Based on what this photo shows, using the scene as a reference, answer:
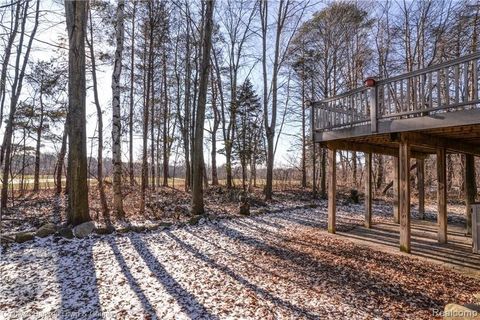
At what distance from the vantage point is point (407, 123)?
5.50 m

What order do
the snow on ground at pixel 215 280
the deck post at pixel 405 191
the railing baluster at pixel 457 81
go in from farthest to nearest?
the deck post at pixel 405 191, the railing baluster at pixel 457 81, the snow on ground at pixel 215 280

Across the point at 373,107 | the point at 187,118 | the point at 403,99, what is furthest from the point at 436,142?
the point at 187,118

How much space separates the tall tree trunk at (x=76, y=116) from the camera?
652cm

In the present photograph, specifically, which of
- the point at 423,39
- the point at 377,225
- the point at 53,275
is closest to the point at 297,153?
the point at 423,39

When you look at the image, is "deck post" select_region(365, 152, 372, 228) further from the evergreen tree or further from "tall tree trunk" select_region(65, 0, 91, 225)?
the evergreen tree

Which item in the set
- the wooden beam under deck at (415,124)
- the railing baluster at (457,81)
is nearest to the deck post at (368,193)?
the wooden beam under deck at (415,124)

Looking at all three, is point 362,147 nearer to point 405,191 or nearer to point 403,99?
point 405,191

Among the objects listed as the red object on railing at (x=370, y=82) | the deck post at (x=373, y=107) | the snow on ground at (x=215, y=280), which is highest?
the red object on railing at (x=370, y=82)

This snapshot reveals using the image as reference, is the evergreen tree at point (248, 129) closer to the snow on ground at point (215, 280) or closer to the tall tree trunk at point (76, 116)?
the snow on ground at point (215, 280)

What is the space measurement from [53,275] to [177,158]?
17.7 m

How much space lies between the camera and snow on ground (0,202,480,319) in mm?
3443

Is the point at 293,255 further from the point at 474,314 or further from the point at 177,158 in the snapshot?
the point at 177,158

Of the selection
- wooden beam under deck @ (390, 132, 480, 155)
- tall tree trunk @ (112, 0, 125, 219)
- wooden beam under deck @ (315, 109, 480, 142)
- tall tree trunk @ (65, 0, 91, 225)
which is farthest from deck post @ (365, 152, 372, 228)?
tall tree trunk @ (65, 0, 91, 225)

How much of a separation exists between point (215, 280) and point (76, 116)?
4956 millimetres
